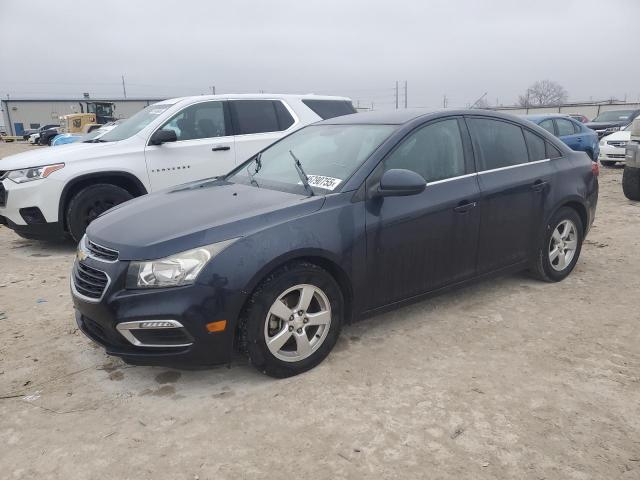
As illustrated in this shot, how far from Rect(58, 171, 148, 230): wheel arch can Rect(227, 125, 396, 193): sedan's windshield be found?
7.90 feet

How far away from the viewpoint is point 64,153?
5.88 m

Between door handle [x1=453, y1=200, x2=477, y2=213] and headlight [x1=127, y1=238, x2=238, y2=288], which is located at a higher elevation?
door handle [x1=453, y1=200, x2=477, y2=213]

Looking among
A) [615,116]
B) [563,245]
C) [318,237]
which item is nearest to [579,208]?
[563,245]

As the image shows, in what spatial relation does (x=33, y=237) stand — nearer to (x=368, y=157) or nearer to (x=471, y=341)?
(x=368, y=157)

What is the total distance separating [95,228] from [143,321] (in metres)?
0.93

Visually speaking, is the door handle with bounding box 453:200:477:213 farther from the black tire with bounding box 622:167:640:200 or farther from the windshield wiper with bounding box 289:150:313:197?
the black tire with bounding box 622:167:640:200

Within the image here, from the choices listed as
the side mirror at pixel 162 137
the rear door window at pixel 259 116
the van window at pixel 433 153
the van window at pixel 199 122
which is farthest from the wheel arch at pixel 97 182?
the van window at pixel 433 153

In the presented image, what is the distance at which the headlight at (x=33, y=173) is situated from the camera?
5.68 m

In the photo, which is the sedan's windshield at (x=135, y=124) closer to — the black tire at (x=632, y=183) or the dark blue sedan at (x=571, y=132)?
the black tire at (x=632, y=183)

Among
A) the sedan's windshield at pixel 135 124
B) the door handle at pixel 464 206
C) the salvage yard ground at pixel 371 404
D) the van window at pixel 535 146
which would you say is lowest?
the salvage yard ground at pixel 371 404

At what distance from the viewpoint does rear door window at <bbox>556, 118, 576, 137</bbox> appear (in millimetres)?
11711

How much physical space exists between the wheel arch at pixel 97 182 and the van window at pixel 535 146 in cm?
432

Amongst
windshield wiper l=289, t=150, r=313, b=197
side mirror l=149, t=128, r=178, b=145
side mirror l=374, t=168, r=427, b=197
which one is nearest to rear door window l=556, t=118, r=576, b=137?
side mirror l=149, t=128, r=178, b=145

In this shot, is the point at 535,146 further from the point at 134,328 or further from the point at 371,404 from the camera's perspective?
the point at 134,328
